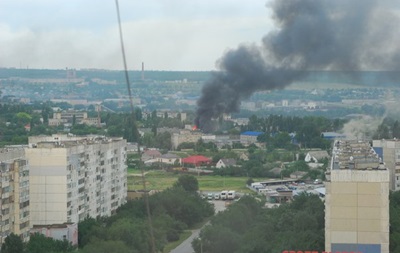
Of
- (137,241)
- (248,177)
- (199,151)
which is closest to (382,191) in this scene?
(137,241)

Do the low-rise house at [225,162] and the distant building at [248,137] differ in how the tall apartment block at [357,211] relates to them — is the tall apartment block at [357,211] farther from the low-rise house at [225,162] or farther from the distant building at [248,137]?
the distant building at [248,137]

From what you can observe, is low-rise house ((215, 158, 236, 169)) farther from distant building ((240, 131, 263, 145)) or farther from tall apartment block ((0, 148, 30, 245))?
tall apartment block ((0, 148, 30, 245))

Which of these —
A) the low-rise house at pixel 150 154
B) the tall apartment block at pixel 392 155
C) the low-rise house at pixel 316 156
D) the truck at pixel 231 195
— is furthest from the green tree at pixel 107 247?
the low-rise house at pixel 150 154

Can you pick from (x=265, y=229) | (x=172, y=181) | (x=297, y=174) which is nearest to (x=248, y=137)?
(x=297, y=174)

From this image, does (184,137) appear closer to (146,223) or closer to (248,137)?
(248,137)

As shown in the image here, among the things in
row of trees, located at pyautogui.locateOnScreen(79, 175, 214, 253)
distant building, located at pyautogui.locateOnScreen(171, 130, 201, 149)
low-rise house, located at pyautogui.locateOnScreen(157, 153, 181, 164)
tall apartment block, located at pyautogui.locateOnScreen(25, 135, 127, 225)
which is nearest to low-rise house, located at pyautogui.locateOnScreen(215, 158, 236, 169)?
low-rise house, located at pyautogui.locateOnScreen(157, 153, 181, 164)
